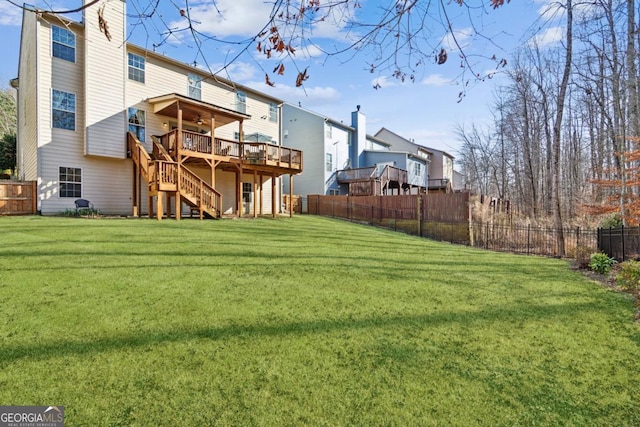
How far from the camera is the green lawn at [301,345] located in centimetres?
236

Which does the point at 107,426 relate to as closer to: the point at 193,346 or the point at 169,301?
the point at 193,346

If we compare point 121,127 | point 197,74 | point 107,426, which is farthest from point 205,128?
point 107,426

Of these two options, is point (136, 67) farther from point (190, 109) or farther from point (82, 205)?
point (82, 205)

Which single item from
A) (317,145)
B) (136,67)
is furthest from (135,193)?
(317,145)

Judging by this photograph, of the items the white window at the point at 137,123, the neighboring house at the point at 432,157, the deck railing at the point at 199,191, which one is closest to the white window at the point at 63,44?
the white window at the point at 137,123

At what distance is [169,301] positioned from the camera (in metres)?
3.99

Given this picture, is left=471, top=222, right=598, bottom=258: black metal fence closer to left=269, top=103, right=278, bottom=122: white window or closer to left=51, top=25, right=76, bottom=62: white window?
left=269, top=103, right=278, bottom=122: white window

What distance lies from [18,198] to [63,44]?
6161 millimetres

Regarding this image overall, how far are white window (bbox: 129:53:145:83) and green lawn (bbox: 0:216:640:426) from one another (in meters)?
11.2

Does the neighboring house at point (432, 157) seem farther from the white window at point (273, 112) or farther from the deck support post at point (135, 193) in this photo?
the deck support post at point (135, 193)

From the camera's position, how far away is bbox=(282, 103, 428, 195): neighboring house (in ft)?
84.4

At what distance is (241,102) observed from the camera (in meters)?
18.6

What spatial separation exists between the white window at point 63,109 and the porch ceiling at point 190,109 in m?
2.90

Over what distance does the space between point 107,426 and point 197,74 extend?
17816 millimetres
